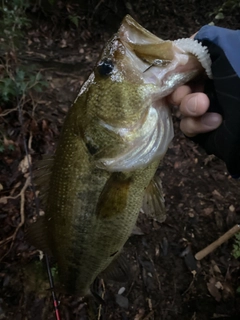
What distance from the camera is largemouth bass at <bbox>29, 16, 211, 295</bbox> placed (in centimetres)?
169

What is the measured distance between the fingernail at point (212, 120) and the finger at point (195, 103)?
0.05m

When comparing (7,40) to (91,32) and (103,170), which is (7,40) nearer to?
(91,32)

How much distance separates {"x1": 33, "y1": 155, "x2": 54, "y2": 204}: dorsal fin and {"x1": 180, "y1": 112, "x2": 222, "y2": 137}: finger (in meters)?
0.71

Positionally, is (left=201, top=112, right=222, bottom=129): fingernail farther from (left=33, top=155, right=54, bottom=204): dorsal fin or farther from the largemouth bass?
(left=33, top=155, right=54, bottom=204): dorsal fin

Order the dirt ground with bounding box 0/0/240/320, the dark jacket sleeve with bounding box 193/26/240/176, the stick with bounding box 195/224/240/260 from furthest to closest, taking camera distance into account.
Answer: the stick with bounding box 195/224/240/260 → the dirt ground with bounding box 0/0/240/320 → the dark jacket sleeve with bounding box 193/26/240/176

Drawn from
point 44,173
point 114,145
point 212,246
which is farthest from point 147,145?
point 212,246

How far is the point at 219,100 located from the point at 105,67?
0.53 meters

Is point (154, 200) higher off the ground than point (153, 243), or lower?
higher

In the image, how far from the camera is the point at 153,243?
12.9 feet

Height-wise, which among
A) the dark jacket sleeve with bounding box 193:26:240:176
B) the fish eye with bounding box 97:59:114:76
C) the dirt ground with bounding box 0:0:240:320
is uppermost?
the dark jacket sleeve with bounding box 193:26:240:176

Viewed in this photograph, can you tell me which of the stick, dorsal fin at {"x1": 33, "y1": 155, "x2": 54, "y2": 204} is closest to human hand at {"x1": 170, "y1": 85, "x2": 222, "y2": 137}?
dorsal fin at {"x1": 33, "y1": 155, "x2": 54, "y2": 204}

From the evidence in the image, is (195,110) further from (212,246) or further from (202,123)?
(212,246)

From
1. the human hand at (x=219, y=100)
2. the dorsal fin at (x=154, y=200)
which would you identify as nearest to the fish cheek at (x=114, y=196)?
the dorsal fin at (x=154, y=200)

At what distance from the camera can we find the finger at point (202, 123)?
1.78 meters
